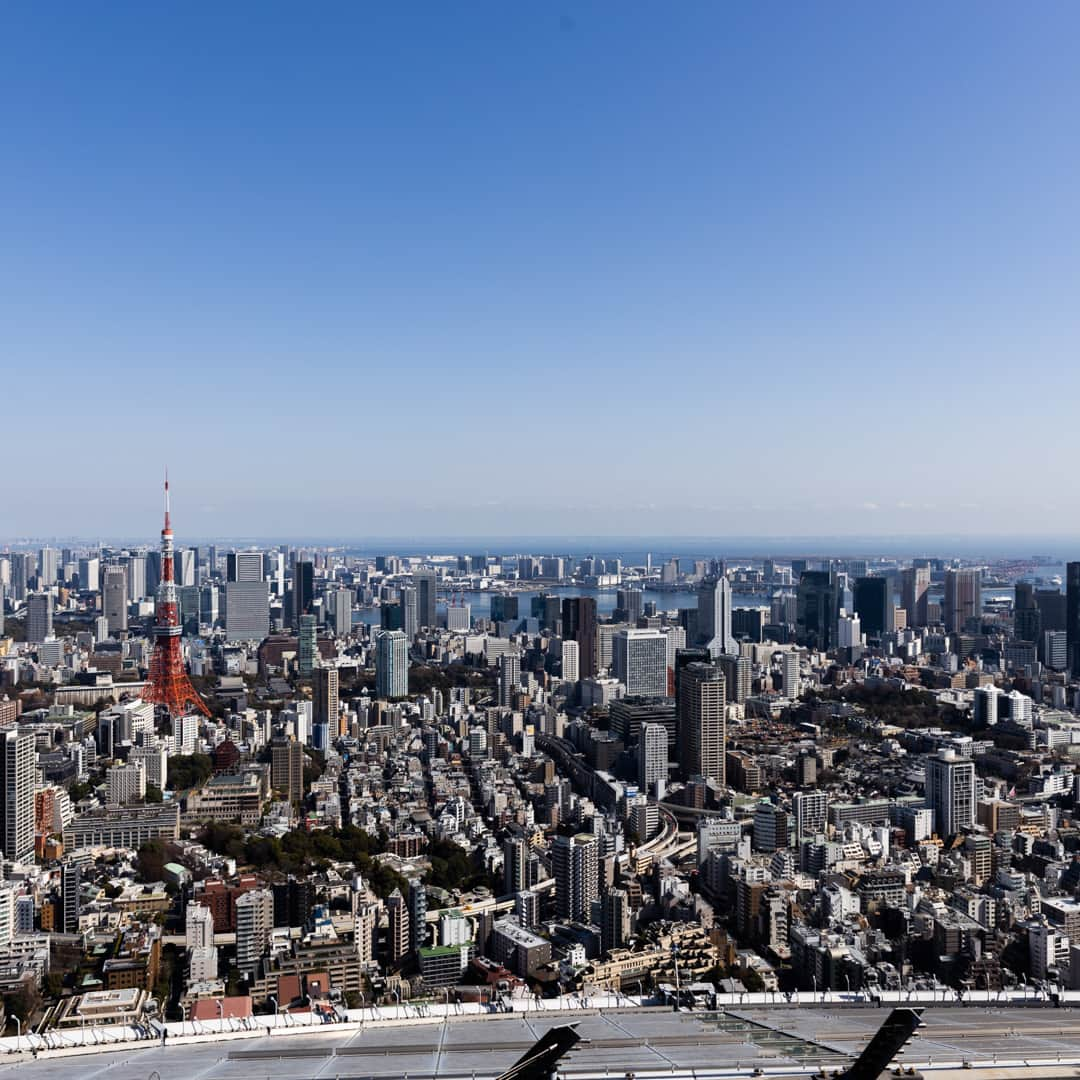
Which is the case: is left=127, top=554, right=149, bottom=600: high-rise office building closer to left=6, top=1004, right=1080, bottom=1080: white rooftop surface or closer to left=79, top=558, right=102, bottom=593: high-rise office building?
left=79, top=558, right=102, bottom=593: high-rise office building

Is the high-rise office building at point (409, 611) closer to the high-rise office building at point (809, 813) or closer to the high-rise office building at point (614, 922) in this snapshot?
the high-rise office building at point (809, 813)

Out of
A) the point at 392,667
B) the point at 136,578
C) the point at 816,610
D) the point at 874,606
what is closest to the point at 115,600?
the point at 136,578

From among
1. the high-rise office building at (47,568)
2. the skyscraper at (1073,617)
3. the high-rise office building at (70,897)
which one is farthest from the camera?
the high-rise office building at (47,568)

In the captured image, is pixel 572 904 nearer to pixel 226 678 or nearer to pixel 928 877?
pixel 928 877

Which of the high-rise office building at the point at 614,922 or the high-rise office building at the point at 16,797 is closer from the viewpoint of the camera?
the high-rise office building at the point at 614,922

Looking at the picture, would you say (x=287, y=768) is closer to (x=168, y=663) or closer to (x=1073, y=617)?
(x=168, y=663)

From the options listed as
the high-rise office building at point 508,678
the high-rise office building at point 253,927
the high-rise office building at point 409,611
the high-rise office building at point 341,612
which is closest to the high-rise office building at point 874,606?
the high-rise office building at point 508,678
